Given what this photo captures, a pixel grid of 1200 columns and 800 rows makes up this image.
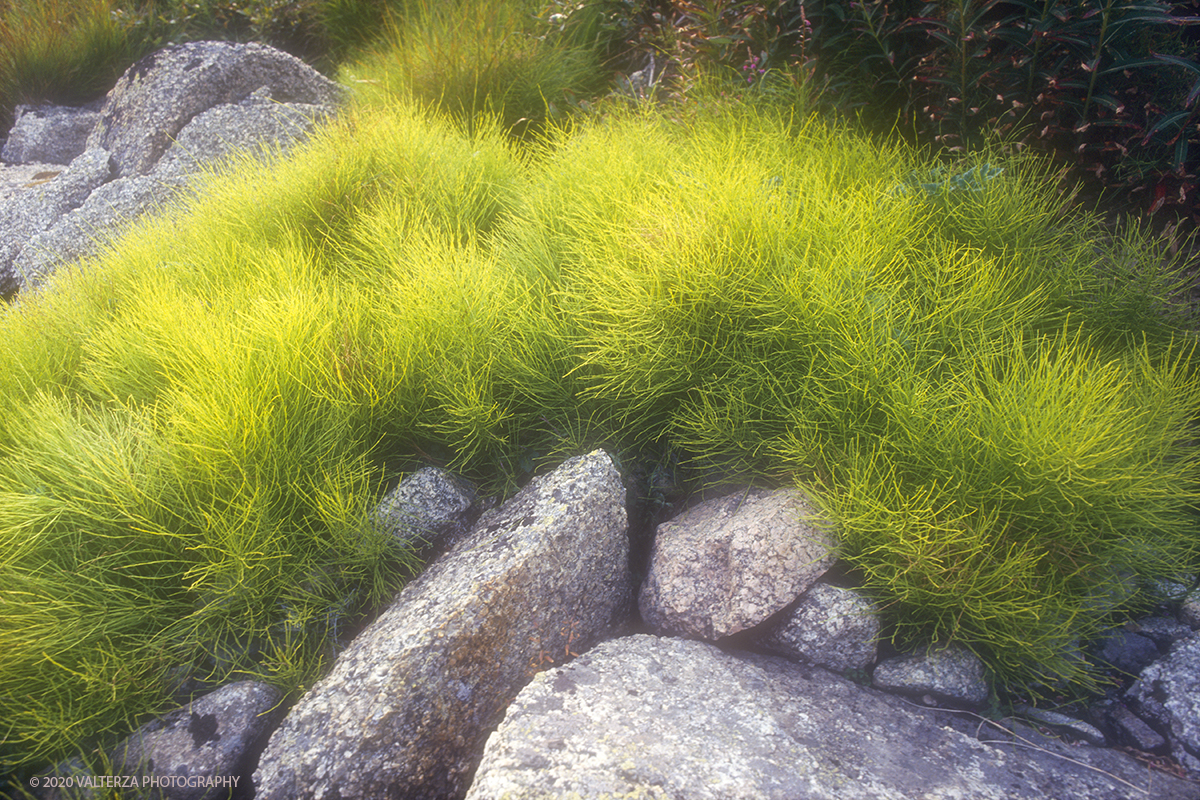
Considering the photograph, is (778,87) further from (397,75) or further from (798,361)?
(397,75)

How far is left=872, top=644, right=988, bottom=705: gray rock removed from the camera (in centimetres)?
145

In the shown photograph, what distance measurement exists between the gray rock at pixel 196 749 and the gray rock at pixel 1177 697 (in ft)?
6.75

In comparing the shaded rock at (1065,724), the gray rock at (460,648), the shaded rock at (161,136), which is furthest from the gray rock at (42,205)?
the shaded rock at (1065,724)

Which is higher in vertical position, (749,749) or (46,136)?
(46,136)

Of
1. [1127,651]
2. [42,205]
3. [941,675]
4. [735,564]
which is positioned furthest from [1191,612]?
[42,205]

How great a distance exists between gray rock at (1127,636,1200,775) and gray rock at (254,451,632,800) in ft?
4.10

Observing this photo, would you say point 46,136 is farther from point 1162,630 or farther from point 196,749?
point 1162,630

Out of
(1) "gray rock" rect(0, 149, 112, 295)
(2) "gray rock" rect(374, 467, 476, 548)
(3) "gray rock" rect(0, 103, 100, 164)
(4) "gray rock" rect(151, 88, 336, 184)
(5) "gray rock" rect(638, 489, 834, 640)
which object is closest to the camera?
(5) "gray rock" rect(638, 489, 834, 640)

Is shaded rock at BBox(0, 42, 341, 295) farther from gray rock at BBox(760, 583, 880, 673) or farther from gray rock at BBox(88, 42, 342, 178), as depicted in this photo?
gray rock at BBox(760, 583, 880, 673)

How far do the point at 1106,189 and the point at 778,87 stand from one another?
1375 millimetres

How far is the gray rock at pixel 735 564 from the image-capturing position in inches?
61.3

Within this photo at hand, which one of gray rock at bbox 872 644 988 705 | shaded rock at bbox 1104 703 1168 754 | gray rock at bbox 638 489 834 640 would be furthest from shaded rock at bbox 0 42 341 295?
shaded rock at bbox 1104 703 1168 754

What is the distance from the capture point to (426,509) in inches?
71.6

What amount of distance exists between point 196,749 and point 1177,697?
2234 mm
